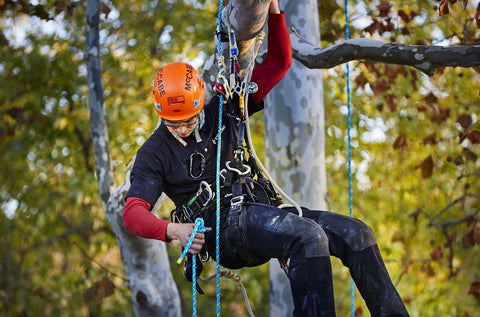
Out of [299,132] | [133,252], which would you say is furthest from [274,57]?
[133,252]

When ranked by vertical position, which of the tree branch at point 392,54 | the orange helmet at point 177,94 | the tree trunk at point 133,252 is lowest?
the tree trunk at point 133,252

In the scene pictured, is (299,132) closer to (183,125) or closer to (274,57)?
(274,57)

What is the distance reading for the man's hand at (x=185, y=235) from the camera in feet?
10.2

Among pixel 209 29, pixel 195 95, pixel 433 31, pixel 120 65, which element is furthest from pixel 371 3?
pixel 195 95

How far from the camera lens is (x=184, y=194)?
3492 mm

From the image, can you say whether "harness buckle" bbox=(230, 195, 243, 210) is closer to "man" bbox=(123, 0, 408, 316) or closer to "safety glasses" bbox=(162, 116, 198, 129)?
"man" bbox=(123, 0, 408, 316)

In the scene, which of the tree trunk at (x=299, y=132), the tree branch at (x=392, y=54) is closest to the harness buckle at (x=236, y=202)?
the tree branch at (x=392, y=54)

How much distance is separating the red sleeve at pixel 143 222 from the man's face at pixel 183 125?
48cm

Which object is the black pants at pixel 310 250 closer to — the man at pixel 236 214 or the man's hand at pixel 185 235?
the man at pixel 236 214

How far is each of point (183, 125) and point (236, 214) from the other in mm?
596

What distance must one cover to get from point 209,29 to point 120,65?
1488mm

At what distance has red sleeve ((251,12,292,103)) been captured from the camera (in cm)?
350

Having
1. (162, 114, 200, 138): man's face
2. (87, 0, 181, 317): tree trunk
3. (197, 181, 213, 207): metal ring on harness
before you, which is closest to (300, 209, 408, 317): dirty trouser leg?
(197, 181, 213, 207): metal ring on harness

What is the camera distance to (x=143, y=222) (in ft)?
10.3
